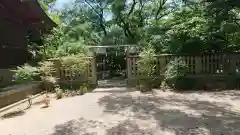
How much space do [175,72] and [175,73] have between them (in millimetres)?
49

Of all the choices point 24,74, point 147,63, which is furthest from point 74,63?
point 147,63

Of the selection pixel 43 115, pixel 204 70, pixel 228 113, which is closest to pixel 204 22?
pixel 204 70

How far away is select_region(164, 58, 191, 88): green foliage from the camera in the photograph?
9.67 metres

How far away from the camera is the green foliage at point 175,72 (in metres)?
9.67

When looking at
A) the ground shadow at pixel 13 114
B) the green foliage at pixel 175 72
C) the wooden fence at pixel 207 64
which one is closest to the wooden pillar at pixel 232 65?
the wooden fence at pixel 207 64

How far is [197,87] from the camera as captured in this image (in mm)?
9883

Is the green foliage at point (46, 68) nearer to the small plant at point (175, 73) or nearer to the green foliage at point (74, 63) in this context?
the green foliage at point (74, 63)

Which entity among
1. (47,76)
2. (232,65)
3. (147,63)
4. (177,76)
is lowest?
(177,76)

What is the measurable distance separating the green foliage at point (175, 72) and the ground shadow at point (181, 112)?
1.57 meters

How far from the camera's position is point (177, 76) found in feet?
31.6

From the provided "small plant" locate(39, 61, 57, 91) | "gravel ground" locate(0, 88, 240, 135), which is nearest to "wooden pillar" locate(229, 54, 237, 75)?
"gravel ground" locate(0, 88, 240, 135)

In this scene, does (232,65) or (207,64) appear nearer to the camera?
(232,65)

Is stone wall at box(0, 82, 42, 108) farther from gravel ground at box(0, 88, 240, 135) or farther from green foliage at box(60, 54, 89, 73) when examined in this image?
green foliage at box(60, 54, 89, 73)

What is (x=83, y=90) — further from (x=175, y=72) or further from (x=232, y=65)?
(x=232, y=65)
